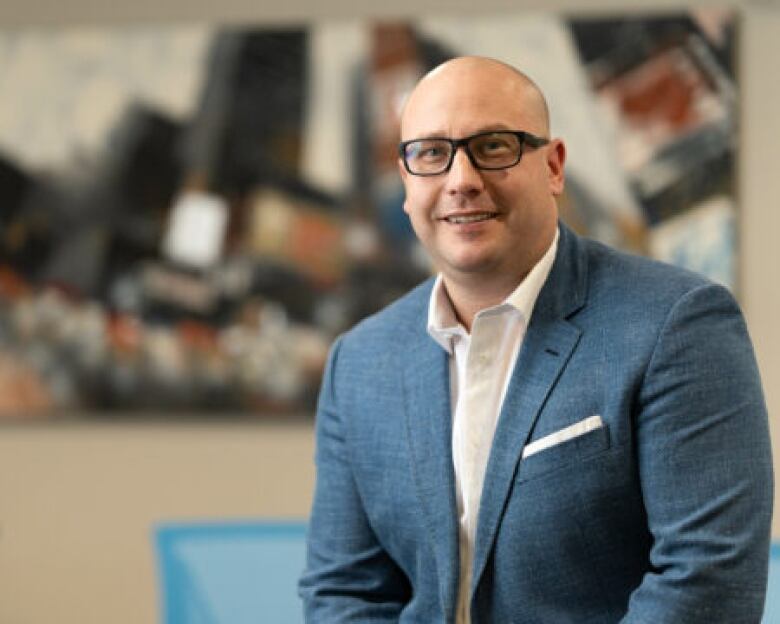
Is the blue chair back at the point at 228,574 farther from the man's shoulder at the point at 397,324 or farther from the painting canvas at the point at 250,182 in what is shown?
the painting canvas at the point at 250,182

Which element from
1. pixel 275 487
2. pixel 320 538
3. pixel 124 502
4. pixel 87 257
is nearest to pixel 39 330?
pixel 87 257

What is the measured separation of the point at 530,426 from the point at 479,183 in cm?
33

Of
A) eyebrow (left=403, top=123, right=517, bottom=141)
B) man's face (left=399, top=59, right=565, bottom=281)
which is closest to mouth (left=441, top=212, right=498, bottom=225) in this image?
man's face (left=399, top=59, right=565, bottom=281)

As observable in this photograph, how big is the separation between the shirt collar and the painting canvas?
1.43 m

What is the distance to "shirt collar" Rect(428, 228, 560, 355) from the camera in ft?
5.01

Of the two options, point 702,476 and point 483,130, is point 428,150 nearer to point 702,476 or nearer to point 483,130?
point 483,130

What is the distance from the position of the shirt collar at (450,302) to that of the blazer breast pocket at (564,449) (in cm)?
19

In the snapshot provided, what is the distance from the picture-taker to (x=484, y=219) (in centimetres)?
146

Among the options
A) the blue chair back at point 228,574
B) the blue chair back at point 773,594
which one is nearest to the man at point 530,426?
the blue chair back at point 228,574

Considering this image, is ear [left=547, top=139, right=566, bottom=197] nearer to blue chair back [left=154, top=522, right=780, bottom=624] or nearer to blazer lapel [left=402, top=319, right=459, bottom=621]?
blazer lapel [left=402, top=319, right=459, bottom=621]

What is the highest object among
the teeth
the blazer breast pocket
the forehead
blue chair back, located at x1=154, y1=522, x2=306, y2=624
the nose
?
the forehead

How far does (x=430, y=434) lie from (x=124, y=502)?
6.26 ft

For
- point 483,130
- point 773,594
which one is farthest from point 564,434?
point 773,594

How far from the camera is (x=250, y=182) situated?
10.2ft
